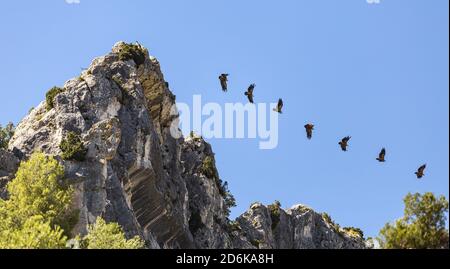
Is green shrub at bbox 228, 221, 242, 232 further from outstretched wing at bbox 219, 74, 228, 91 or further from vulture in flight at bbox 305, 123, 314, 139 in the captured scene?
vulture in flight at bbox 305, 123, 314, 139

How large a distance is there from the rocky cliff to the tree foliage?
98.4 feet

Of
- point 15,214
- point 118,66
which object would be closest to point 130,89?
point 118,66

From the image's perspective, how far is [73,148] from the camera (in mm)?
67438

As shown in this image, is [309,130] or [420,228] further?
[309,130]

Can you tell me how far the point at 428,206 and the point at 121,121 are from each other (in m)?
45.6

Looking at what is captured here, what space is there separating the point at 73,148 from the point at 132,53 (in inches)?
973

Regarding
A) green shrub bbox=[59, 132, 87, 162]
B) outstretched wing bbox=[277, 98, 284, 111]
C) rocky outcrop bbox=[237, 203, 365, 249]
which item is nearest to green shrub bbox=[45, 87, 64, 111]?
green shrub bbox=[59, 132, 87, 162]

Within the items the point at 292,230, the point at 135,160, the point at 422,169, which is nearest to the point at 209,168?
the point at 292,230

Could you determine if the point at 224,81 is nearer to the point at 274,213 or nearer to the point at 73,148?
the point at 73,148

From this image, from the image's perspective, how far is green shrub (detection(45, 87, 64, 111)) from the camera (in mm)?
76463

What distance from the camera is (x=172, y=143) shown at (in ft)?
304

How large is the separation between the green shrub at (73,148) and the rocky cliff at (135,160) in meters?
0.42
